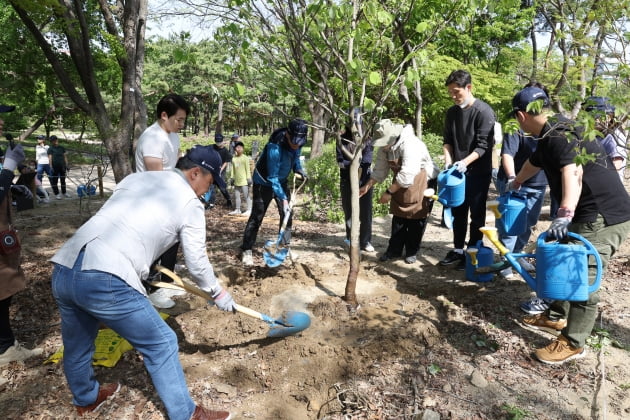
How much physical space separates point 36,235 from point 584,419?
7.25 meters

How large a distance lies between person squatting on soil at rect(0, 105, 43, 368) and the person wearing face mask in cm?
370

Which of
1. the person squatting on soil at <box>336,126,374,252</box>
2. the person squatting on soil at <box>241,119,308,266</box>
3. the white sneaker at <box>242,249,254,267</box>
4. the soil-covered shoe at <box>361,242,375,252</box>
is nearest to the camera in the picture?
the person squatting on soil at <box>241,119,308,266</box>

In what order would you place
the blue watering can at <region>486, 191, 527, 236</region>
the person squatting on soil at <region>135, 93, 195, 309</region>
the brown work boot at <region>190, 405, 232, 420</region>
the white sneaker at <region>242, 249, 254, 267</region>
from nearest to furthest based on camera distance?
the brown work boot at <region>190, 405, 232, 420</region> → the person squatting on soil at <region>135, 93, 195, 309</region> → the blue watering can at <region>486, 191, 527, 236</region> → the white sneaker at <region>242, 249, 254, 267</region>

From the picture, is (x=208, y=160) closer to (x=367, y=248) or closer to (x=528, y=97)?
(x=528, y=97)

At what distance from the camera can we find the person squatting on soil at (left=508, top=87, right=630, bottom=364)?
2.57 m

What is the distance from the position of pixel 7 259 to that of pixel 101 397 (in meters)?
1.21

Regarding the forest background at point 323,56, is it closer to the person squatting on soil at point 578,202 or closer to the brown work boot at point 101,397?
the person squatting on soil at point 578,202

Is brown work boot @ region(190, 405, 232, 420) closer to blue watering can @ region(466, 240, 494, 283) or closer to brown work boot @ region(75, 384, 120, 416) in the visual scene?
brown work boot @ region(75, 384, 120, 416)

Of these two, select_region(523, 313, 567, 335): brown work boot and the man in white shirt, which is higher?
the man in white shirt

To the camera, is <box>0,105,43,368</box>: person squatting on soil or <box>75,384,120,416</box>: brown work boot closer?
<box>75,384,120,416</box>: brown work boot

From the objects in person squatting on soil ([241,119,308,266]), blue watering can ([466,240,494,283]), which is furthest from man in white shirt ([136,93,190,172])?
blue watering can ([466,240,494,283])

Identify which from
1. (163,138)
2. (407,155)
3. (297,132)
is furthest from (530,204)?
(163,138)

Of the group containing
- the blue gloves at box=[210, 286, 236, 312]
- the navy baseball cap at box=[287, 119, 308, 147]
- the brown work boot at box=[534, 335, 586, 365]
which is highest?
the navy baseball cap at box=[287, 119, 308, 147]

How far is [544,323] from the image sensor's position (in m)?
3.20
